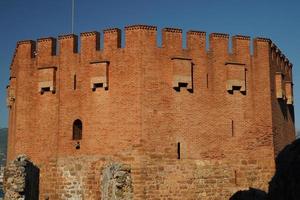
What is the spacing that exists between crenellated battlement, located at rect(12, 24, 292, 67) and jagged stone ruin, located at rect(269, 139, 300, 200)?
10574mm

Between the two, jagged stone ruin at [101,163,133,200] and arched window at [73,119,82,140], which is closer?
jagged stone ruin at [101,163,133,200]

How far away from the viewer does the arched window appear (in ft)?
63.8

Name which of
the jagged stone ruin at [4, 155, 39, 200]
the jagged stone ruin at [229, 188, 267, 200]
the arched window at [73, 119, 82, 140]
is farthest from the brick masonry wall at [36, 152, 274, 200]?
the jagged stone ruin at [4, 155, 39, 200]

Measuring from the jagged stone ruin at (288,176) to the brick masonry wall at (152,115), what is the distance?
916cm

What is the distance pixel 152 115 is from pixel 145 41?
122 inches

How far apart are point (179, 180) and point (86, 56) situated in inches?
258

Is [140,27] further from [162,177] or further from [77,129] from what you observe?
[162,177]

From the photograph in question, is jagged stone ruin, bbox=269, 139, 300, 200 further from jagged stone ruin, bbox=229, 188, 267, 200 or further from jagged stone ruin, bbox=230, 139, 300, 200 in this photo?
jagged stone ruin, bbox=229, 188, 267, 200

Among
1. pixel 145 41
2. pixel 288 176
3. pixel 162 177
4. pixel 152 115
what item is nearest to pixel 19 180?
pixel 162 177

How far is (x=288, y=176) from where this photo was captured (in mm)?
8578

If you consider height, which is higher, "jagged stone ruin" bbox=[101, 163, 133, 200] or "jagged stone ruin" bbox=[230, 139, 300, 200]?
"jagged stone ruin" bbox=[230, 139, 300, 200]

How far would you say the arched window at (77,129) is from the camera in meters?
19.5

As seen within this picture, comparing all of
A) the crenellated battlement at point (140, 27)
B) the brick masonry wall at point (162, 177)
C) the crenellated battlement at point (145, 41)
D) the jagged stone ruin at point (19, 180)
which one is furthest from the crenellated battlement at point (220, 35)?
the jagged stone ruin at point (19, 180)

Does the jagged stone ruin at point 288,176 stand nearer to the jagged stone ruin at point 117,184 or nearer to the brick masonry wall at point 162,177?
the jagged stone ruin at point 117,184
